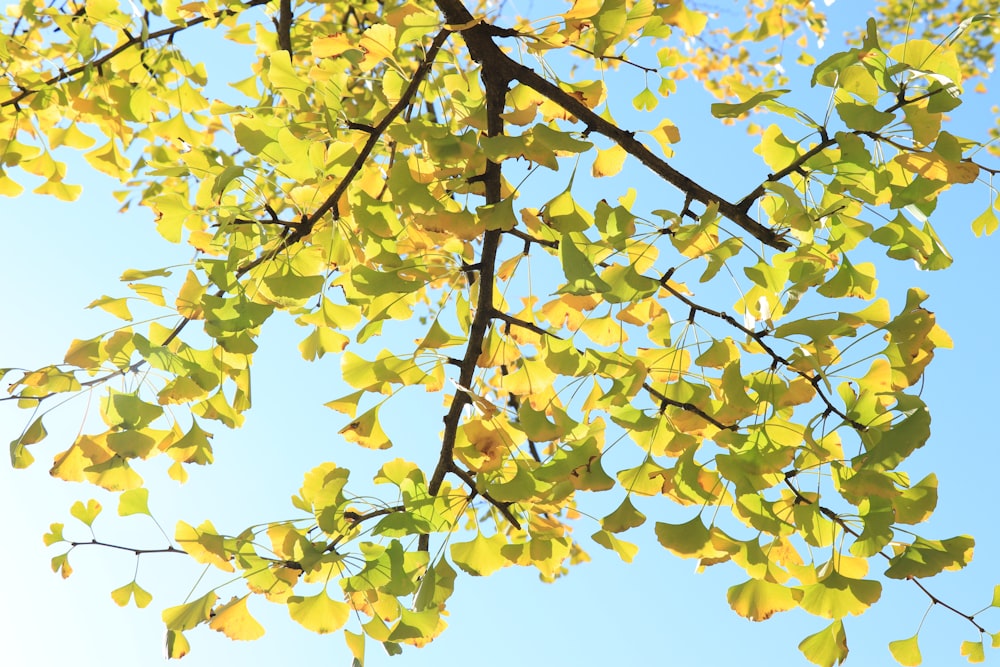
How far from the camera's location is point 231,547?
39.1 inches

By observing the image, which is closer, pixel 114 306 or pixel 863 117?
pixel 863 117

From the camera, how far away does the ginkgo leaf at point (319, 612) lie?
1032mm

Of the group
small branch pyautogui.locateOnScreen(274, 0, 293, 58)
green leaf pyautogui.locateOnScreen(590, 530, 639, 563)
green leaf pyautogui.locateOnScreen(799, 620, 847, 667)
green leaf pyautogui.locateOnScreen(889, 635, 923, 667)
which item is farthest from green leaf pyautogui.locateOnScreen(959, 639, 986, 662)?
small branch pyautogui.locateOnScreen(274, 0, 293, 58)

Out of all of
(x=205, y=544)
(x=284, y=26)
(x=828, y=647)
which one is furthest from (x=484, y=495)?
(x=284, y=26)

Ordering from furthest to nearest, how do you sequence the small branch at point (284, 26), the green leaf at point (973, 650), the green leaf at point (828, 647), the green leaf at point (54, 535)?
the small branch at point (284, 26) < the green leaf at point (54, 535) < the green leaf at point (973, 650) < the green leaf at point (828, 647)

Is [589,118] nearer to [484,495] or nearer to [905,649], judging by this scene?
[484,495]

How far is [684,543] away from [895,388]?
1.10 ft

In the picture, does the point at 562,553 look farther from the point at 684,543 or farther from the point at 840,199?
the point at 840,199

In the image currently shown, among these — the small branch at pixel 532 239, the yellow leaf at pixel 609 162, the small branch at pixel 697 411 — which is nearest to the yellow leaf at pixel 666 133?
the yellow leaf at pixel 609 162

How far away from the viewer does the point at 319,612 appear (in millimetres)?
1044

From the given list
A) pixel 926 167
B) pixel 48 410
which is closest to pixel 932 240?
pixel 926 167

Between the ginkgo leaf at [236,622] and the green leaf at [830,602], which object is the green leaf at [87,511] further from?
the green leaf at [830,602]

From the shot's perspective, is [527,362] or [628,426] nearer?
[628,426]

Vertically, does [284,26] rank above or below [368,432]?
above
